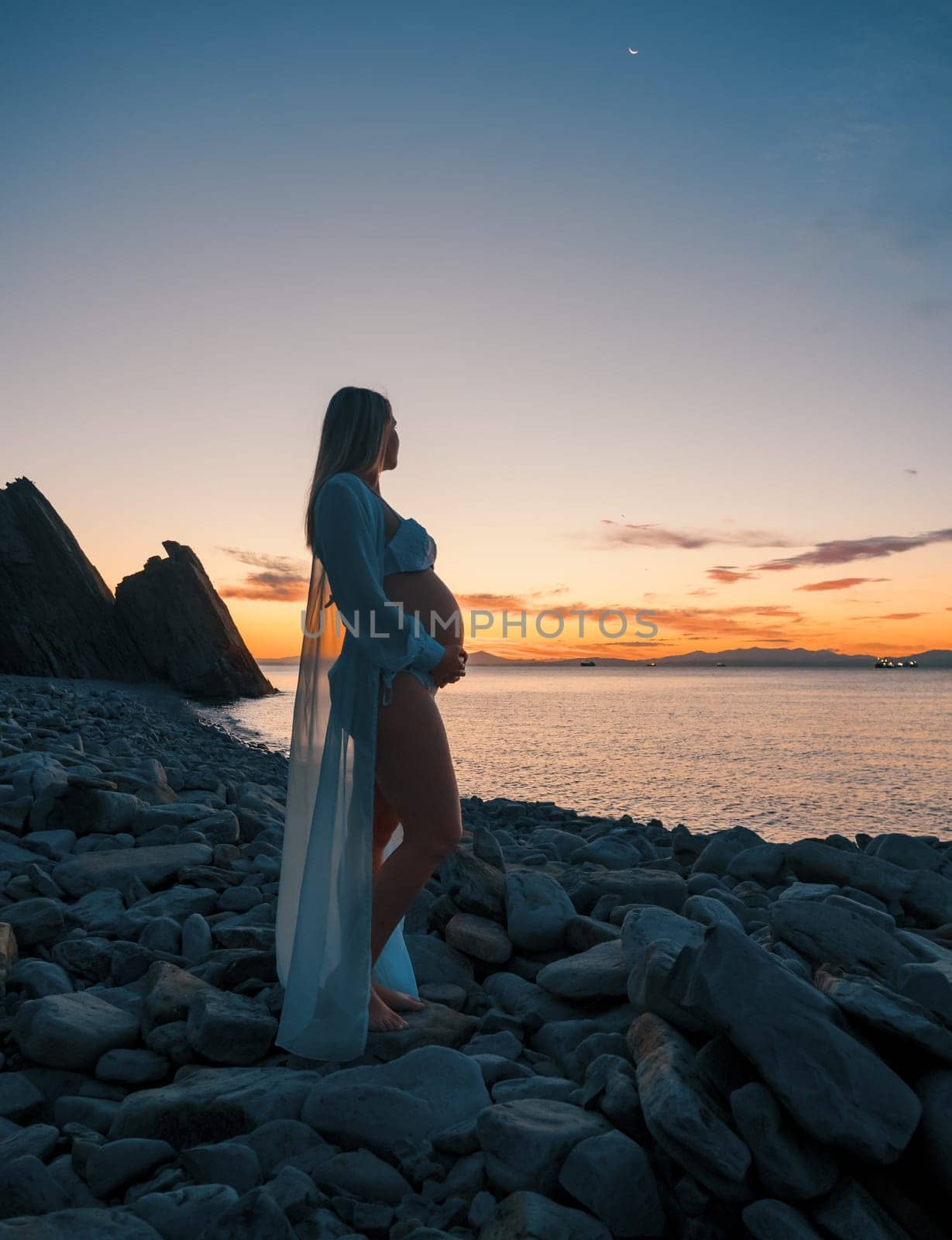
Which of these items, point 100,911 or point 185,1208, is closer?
point 185,1208

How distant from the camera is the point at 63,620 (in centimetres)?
5050

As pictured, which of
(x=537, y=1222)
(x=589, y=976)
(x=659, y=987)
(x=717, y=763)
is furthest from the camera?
(x=717, y=763)

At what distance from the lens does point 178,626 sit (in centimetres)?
5244

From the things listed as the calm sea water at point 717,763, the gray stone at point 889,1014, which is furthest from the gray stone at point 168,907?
the calm sea water at point 717,763

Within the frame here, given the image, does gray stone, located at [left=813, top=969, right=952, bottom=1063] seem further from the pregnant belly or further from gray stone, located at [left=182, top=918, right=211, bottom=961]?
gray stone, located at [left=182, top=918, right=211, bottom=961]

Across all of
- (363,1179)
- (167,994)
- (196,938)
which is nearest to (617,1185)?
(363,1179)

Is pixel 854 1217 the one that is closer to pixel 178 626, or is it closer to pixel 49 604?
pixel 178 626

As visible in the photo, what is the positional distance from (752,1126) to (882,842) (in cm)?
574

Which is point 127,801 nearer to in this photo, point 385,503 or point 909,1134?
point 385,503

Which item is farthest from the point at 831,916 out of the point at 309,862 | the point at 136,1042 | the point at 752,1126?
the point at 136,1042

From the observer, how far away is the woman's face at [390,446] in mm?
3379

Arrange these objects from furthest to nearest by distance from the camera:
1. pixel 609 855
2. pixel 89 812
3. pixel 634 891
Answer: pixel 609 855 → pixel 89 812 → pixel 634 891

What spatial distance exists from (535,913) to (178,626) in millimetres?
51899

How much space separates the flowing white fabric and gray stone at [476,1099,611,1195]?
0.76 metres
